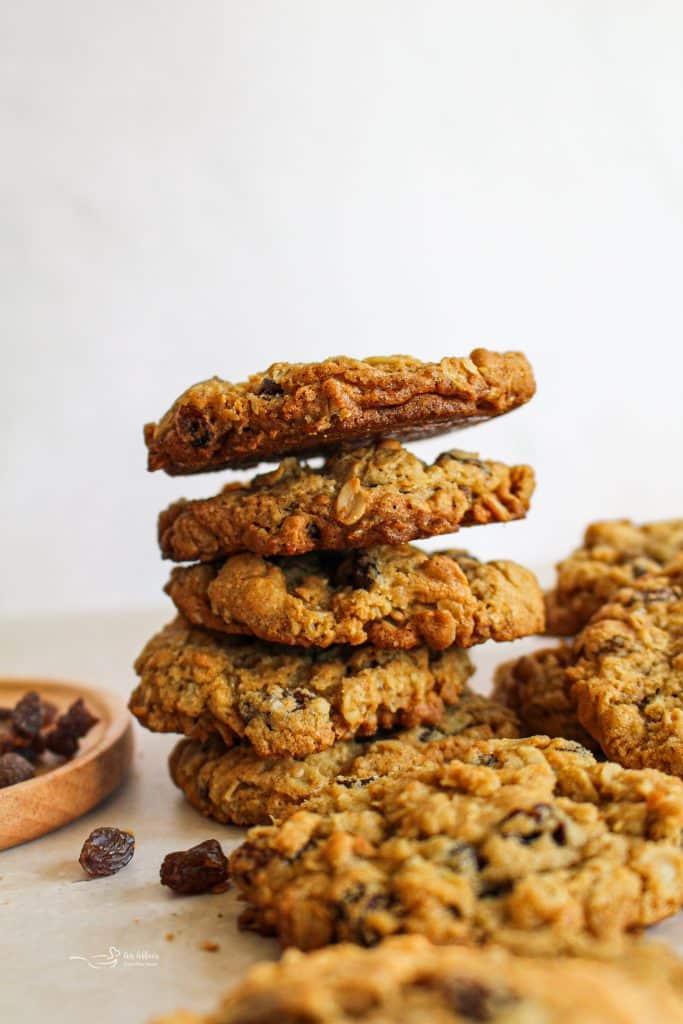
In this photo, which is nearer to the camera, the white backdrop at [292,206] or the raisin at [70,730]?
the raisin at [70,730]

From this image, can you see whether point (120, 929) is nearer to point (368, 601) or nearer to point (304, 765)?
point (304, 765)

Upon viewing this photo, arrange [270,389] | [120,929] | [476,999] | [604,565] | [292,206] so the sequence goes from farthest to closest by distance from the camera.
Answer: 1. [292,206]
2. [604,565]
3. [270,389]
4. [120,929]
5. [476,999]

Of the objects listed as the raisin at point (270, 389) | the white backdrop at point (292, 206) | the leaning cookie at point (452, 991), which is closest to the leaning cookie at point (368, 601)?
the raisin at point (270, 389)

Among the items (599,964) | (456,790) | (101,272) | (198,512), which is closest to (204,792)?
(198,512)

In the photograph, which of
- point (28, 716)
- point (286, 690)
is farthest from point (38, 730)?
point (286, 690)

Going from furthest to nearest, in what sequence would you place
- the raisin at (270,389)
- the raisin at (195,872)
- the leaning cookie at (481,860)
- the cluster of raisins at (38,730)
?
the cluster of raisins at (38,730) → the raisin at (270,389) → the raisin at (195,872) → the leaning cookie at (481,860)

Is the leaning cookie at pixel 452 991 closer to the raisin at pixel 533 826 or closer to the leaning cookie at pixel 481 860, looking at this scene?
the leaning cookie at pixel 481 860
